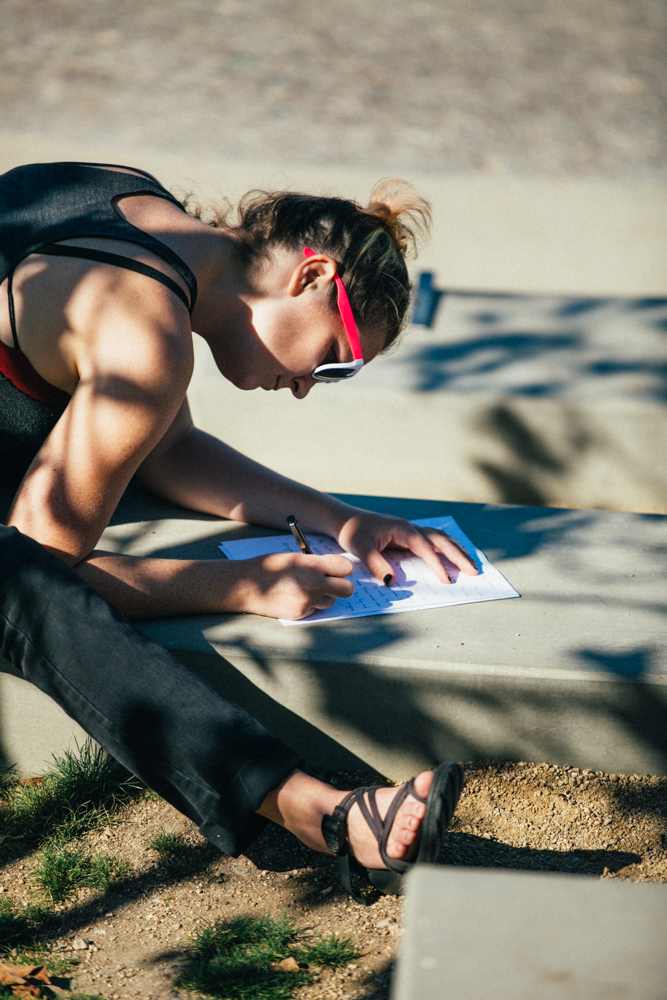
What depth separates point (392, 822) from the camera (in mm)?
1635

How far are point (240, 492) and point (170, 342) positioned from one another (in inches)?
32.2

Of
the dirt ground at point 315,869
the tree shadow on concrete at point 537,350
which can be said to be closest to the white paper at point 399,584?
the dirt ground at point 315,869

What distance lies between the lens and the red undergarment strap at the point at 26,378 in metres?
2.05

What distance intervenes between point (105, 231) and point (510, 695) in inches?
53.2

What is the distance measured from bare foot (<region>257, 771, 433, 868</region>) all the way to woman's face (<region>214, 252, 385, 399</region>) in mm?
968

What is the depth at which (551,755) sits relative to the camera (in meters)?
2.08

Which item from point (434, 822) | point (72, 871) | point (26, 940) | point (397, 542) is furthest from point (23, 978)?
point (397, 542)

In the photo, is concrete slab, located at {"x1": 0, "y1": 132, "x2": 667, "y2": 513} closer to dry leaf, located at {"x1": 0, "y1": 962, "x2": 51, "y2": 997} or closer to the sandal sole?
the sandal sole

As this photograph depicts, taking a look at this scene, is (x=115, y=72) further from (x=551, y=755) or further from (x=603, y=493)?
(x=551, y=755)

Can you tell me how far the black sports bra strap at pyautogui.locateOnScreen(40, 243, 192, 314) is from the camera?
1.87 metres

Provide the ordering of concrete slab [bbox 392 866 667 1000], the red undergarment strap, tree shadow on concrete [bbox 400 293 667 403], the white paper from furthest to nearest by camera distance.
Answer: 1. tree shadow on concrete [bbox 400 293 667 403]
2. the white paper
3. the red undergarment strap
4. concrete slab [bbox 392 866 667 1000]

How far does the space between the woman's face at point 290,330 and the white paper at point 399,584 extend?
475 mm

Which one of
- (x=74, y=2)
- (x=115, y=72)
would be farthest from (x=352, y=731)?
(x=74, y=2)

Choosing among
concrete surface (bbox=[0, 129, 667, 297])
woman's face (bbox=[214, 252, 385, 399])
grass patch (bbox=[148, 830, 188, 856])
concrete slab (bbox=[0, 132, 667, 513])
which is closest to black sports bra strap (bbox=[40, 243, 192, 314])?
woman's face (bbox=[214, 252, 385, 399])
